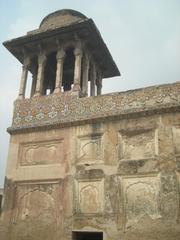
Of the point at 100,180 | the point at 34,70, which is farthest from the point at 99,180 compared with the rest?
the point at 34,70

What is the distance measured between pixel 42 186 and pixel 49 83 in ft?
15.4

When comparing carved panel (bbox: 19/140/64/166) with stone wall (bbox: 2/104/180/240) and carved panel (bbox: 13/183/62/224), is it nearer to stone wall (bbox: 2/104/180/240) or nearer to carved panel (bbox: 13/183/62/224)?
stone wall (bbox: 2/104/180/240)

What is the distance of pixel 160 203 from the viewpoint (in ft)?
23.1

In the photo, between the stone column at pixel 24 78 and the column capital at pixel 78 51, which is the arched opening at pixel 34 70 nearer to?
the stone column at pixel 24 78

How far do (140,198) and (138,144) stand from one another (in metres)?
1.32

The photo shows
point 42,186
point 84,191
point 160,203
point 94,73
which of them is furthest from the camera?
point 94,73

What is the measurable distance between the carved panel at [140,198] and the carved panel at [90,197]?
597 mm

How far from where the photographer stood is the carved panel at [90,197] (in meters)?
7.61

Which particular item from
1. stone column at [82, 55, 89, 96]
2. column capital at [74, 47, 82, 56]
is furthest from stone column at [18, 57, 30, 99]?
stone column at [82, 55, 89, 96]

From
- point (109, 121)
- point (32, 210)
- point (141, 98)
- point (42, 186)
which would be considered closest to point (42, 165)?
point (42, 186)

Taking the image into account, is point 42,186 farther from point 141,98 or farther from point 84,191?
point 141,98

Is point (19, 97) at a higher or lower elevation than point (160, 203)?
higher

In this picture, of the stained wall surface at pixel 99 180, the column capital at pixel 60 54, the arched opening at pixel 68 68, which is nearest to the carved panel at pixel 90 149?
the stained wall surface at pixel 99 180

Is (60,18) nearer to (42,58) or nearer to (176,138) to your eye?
(42,58)
